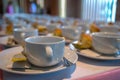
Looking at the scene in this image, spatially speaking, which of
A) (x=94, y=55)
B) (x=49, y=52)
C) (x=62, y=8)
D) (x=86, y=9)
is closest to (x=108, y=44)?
(x=94, y=55)

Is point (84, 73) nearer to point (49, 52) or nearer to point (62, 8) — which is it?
point (49, 52)

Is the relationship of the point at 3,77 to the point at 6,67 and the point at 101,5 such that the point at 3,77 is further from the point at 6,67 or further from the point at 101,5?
the point at 101,5

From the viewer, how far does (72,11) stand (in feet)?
12.8

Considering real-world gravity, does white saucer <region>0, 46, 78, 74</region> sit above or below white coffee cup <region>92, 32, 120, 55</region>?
below

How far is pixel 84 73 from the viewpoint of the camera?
0.41 meters

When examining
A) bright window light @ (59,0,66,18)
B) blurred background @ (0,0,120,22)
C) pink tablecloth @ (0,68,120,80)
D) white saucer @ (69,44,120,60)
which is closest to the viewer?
pink tablecloth @ (0,68,120,80)

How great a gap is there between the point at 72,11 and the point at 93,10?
669 millimetres

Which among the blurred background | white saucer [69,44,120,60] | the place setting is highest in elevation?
the blurred background

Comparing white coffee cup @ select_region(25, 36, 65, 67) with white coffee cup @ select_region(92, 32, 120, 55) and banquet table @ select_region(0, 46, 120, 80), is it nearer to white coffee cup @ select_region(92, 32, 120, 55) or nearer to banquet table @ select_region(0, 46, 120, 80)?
banquet table @ select_region(0, 46, 120, 80)

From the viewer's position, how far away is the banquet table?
1.21 ft

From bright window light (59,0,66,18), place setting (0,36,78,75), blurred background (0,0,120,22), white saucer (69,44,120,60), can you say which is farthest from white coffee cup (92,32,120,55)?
bright window light (59,0,66,18)

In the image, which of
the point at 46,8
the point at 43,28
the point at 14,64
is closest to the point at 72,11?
the point at 46,8

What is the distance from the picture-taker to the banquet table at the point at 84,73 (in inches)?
14.5

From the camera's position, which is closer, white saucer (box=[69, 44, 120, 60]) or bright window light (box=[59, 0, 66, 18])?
white saucer (box=[69, 44, 120, 60])
